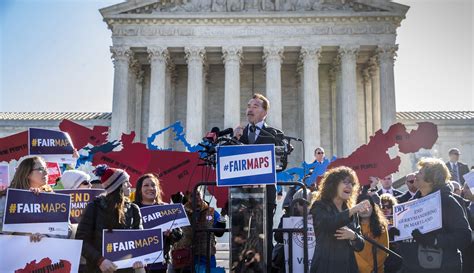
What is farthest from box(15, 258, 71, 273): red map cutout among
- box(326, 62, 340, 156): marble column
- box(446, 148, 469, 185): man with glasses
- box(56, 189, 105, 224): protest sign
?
box(326, 62, 340, 156): marble column

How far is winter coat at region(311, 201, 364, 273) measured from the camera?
231 inches

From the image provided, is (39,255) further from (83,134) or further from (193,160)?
(83,134)

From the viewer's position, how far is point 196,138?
112ft

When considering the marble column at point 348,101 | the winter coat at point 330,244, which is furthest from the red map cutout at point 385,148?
the marble column at point 348,101

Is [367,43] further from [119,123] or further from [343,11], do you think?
[119,123]

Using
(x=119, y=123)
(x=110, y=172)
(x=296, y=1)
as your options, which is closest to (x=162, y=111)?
(x=119, y=123)

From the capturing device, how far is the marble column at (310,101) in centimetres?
3422

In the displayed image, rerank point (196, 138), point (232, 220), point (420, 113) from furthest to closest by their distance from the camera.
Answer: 1. point (420, 113)
2. point (196, 138)
3. point (232, 220)

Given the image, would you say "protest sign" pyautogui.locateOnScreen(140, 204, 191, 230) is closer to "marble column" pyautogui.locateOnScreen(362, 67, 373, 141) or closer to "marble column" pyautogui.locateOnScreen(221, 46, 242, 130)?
"marble column" pyautogui.locateOnScreen(221, 46, 242, 130)

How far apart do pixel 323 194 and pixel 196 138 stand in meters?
28.0

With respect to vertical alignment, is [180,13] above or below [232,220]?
above

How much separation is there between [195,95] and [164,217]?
1067 inches

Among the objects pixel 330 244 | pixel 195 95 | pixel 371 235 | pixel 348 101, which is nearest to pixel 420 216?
pixel 371 235

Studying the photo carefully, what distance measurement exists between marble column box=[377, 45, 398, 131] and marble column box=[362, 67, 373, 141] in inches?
158
